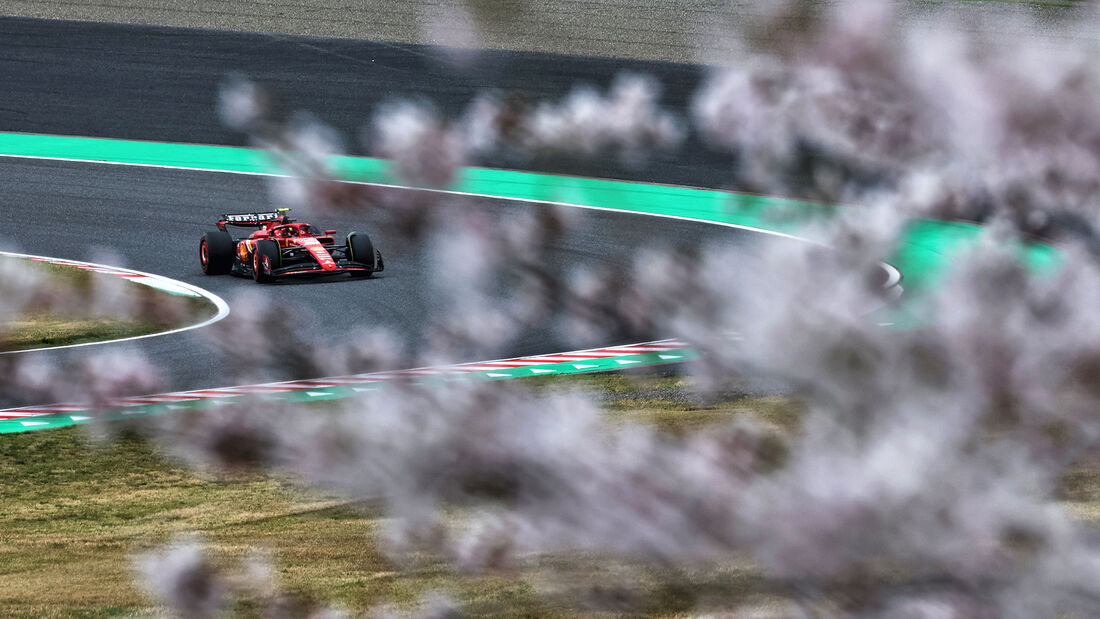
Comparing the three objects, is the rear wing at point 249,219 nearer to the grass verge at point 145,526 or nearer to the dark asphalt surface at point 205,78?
the grass verge at point 145,526

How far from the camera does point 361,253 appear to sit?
13031mm

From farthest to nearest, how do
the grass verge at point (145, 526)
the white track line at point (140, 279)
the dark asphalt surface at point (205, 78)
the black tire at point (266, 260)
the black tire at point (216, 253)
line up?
the dark asphalt surface at point (205, 78)
the black tire at point (216, 253)
the black tire at point (266, 260)
the white track line at point (140, 279)
the grass verge at point (145, 526)

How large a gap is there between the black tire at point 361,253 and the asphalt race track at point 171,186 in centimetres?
13

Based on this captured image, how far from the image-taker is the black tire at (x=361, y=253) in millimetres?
13023

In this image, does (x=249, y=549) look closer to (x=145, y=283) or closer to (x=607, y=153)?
(x=607, y=153)

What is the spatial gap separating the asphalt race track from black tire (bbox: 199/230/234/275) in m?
0.17

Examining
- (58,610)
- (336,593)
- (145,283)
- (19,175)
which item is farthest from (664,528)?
(19,175)

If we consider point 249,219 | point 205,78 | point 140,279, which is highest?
point 205,78

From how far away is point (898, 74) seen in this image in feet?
5.41

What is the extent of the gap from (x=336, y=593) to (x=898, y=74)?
4371mm

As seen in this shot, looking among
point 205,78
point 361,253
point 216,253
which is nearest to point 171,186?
point 216,253

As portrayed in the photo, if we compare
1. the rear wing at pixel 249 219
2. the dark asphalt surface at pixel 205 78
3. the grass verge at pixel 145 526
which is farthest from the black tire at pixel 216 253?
the dark asphalt surface at pixel 205 78

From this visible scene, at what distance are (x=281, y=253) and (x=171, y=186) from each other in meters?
5.35

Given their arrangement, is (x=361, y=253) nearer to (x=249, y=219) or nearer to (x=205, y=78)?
(x=249, y=219)
